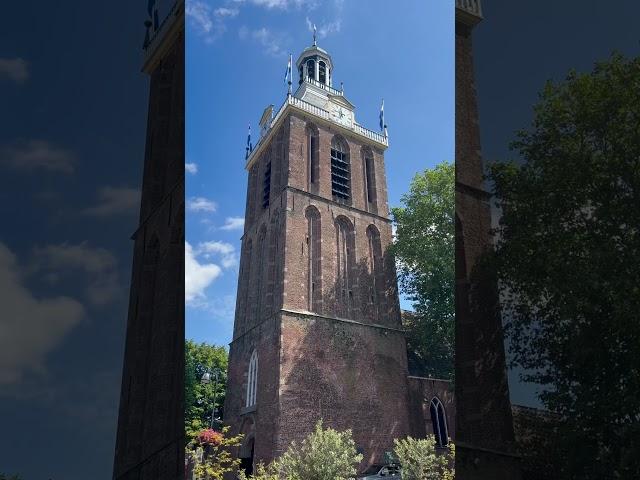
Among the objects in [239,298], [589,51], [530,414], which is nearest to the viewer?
[530,414]

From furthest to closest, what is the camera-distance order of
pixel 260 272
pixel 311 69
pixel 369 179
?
pixel 369 179 < pixel 260 272 < pixel 311 69

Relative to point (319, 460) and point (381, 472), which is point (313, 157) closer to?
point (319, 460)

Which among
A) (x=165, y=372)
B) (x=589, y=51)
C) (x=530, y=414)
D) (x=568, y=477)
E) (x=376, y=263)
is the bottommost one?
(x=568, y=477)

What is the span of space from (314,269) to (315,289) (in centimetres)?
33

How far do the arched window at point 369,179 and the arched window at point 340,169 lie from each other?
371 mm

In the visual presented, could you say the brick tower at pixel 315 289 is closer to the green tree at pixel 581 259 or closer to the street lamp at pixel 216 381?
A: the street lamp at pixel 216 381

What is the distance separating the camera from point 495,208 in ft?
21.1

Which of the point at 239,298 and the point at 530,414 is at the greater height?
the point at 239,298

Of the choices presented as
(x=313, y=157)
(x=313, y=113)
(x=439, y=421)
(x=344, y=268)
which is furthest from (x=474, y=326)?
(x=313, y=113)

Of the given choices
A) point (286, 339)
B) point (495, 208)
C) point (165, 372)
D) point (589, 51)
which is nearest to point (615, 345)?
point (495, 208)

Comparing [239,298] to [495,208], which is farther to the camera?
[495,208]

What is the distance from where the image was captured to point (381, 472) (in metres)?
4.88

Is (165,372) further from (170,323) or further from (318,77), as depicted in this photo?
(318,77)

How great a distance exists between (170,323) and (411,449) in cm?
333
